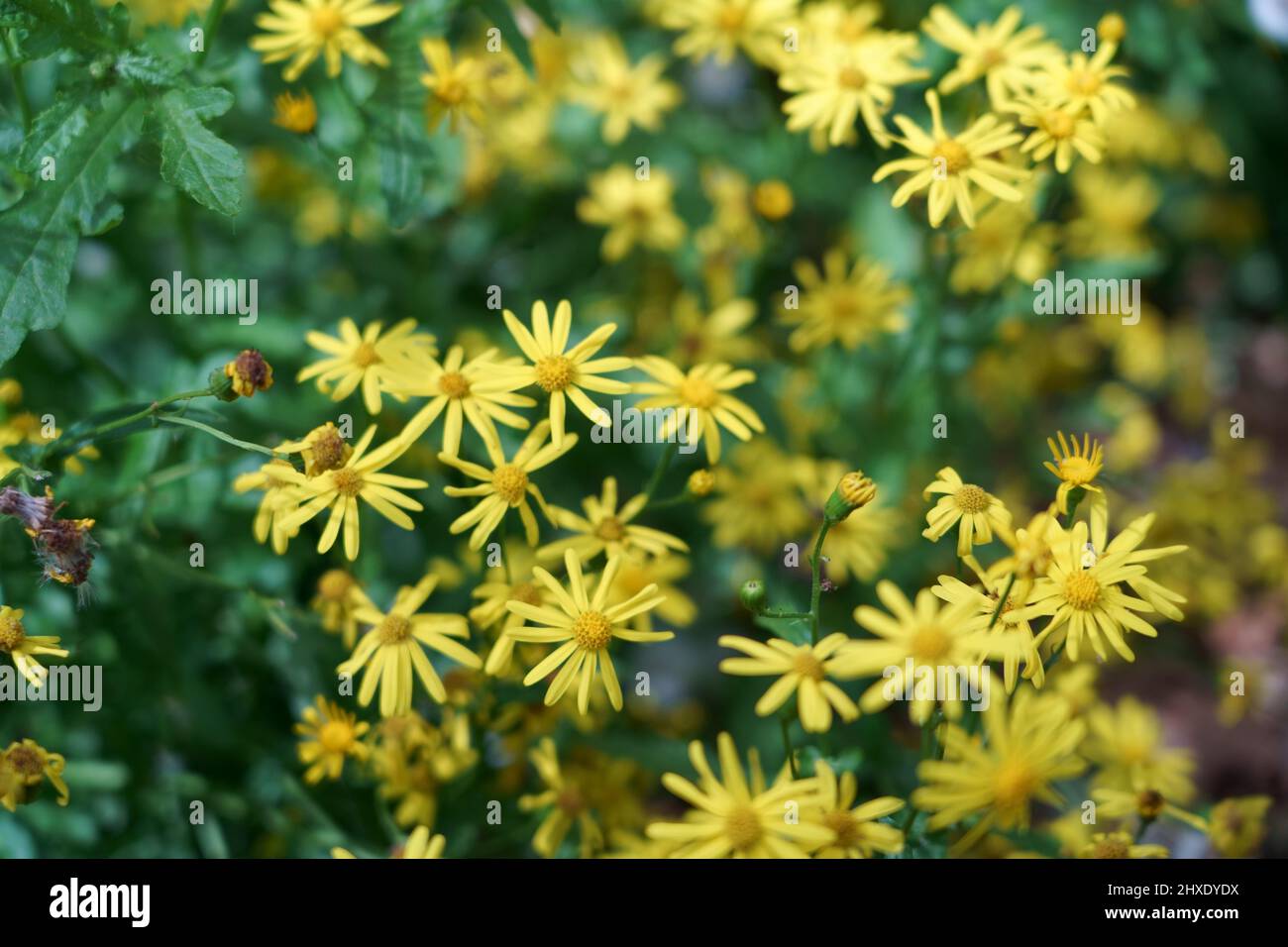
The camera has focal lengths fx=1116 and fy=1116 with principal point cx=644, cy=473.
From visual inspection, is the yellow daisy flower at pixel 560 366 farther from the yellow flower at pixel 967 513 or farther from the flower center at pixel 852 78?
the flower center at pixel 852 78

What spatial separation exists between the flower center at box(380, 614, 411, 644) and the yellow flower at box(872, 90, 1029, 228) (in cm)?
142

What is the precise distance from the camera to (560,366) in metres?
2.37

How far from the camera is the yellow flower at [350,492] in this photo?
88.0 inches

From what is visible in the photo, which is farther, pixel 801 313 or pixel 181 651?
pixel 801 313

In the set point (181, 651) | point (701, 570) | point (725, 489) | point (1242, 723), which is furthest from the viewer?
point (1242, 723)

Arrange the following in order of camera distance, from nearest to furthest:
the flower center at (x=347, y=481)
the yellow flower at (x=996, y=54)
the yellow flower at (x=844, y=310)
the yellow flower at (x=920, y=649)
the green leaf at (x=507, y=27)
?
the yellow flower at (x=920, y=649) → the flower center at (x=347, y=481) → the green leaf at (x=507, y=27) → the yellow flower at (x=996, y=54) → the yellow flower at (x=844, y=310)

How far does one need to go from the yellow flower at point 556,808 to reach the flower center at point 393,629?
0.45m

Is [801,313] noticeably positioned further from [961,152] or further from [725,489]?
[961,152]

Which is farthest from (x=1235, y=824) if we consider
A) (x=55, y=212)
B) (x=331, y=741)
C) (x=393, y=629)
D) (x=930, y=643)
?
(x=55, y=212)

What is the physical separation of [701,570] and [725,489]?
58 centimetres

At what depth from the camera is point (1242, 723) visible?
4184 millimetres

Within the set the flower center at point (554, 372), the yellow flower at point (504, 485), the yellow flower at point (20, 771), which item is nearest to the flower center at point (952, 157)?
the flower center at point (554, 372)

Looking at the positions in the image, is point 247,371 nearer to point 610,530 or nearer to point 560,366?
point 560,366

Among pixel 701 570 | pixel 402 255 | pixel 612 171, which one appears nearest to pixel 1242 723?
pixel 701 570
